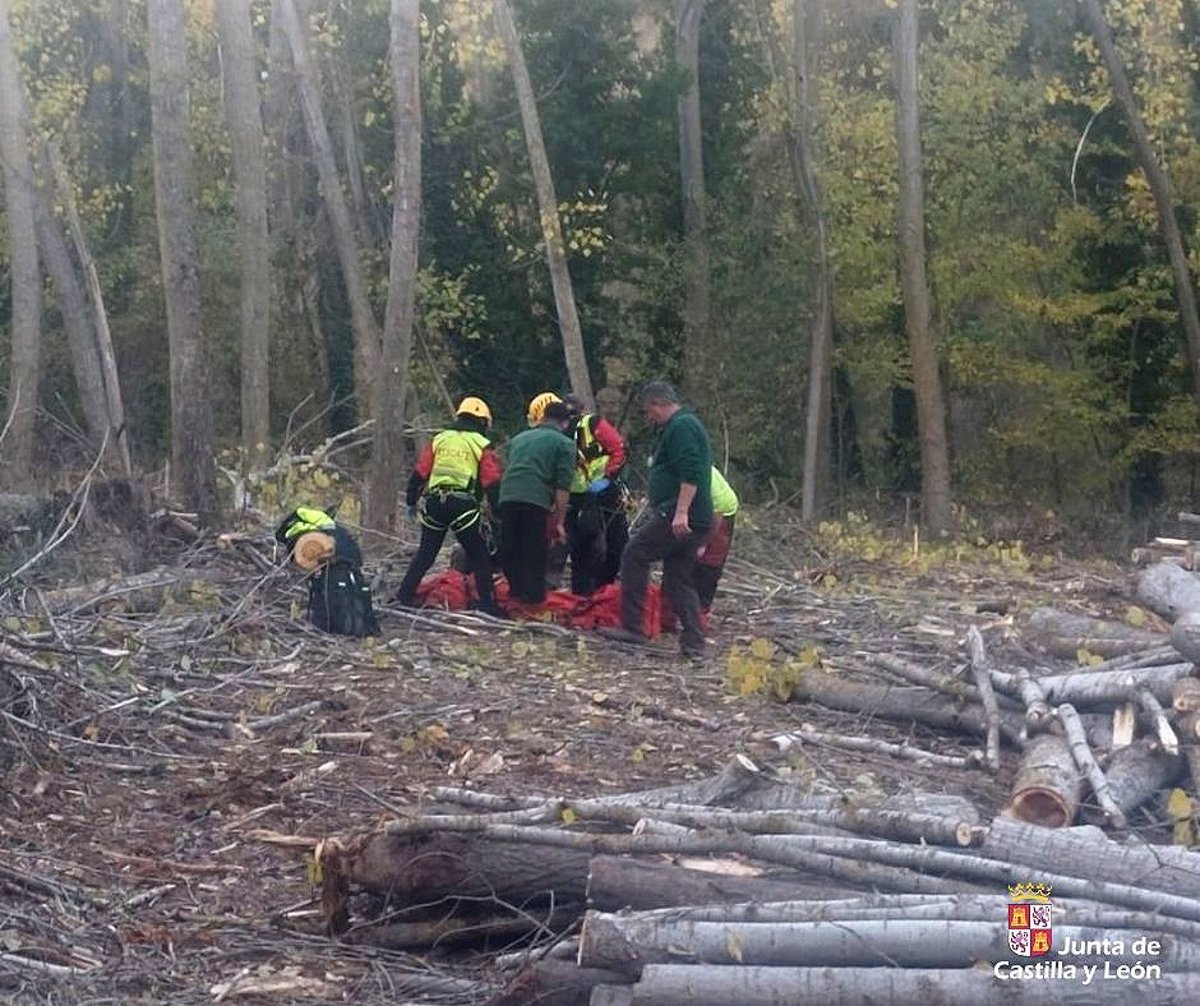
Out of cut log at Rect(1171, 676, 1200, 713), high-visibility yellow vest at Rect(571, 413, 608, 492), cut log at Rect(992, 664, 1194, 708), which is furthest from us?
high-visibility yellow vest at Rect(571, 413, 608, 492)

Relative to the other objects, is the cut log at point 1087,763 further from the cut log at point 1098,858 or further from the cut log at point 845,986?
the cut log at point 845,986

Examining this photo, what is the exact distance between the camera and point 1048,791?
7.74 m

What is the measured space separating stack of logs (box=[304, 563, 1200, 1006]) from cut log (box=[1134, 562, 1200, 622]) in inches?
180

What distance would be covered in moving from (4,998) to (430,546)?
7.57 m

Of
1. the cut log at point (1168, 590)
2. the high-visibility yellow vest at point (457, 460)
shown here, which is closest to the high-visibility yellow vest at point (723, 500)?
the high-visibility yellow vest at point (457, 460)

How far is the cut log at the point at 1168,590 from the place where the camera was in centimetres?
1280

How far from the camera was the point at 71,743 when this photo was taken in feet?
30.3

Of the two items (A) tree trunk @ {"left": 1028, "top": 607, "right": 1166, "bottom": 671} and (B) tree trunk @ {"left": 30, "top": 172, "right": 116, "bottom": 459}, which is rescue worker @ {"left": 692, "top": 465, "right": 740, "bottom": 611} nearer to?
(A) tree trunk @ {"left": 1028, "top": 607, "right": 1166, "bottom": 671}

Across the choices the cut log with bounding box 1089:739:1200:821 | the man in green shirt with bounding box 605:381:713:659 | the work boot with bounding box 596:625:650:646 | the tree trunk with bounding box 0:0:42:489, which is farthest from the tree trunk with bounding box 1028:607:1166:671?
the tree trunk with bounding box 0:0:42:489

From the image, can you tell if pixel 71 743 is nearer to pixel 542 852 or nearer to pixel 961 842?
pixel 542 852

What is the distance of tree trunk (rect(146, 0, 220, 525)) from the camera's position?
602 inches

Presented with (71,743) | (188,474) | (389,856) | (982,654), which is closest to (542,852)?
(389,856)

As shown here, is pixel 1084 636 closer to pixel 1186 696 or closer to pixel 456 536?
pixel 1186 696

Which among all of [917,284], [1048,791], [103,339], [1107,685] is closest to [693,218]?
[917,284]
